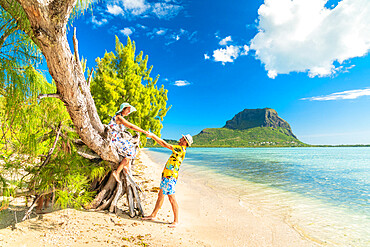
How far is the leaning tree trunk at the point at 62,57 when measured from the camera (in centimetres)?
194

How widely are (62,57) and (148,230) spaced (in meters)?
3.83

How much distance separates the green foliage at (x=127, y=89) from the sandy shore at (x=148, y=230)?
910 cm

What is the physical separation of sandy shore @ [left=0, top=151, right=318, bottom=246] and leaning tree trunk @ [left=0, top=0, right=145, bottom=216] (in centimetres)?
160

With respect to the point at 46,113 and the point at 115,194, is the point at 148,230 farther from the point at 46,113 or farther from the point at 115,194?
the point at 46,113

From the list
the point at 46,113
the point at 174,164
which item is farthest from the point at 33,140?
the point at 174,164

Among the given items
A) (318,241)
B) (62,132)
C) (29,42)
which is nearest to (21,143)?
(62,132)

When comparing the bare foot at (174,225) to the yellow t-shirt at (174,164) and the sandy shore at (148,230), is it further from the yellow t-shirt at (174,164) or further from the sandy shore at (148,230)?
the yellow t-shirt at (174,164)

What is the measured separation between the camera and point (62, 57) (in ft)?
7.73

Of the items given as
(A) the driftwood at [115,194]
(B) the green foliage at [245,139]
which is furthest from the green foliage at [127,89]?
(B) the green foliage at [245,139]

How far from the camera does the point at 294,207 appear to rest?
7477mm

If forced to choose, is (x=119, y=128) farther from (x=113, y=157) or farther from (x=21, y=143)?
(x=21, y=143)

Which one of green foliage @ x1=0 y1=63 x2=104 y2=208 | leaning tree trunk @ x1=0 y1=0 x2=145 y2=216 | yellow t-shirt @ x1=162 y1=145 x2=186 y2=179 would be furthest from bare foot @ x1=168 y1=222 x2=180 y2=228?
leaning tree trunk @ x1=0 y1=0 x2=145 y2=216

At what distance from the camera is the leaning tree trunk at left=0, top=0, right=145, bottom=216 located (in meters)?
1.94

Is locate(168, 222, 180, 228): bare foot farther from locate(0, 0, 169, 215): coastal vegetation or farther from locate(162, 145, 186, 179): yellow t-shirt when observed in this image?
locate(0, 0, 169, 215): coastal vegetation
